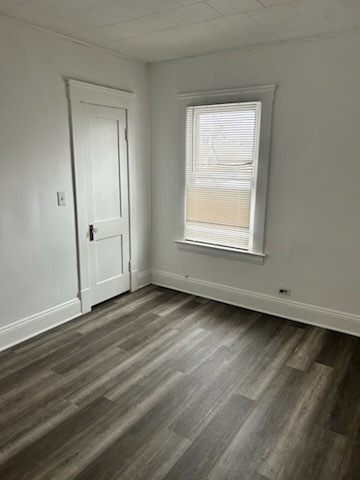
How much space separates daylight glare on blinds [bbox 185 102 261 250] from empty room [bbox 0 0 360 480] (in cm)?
2

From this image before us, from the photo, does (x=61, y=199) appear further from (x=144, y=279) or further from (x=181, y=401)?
(x=181, y=401)

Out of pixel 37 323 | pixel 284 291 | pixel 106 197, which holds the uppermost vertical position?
pixel 106 197

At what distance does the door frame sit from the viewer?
334 cm

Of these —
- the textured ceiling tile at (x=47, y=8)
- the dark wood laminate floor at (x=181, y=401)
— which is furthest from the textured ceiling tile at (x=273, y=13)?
the dark wood laminate floor at (x=181, y=401)

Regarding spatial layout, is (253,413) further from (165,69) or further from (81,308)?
(165,69)

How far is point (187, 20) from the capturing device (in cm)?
272

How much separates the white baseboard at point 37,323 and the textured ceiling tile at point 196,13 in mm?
2748

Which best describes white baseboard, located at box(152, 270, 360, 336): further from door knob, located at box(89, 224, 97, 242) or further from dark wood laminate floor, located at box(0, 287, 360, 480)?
door knob, located at box(89, 224, 97, 242)

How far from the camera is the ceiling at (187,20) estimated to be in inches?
96.0

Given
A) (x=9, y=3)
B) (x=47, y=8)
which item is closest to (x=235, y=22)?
(x=47, y=8)

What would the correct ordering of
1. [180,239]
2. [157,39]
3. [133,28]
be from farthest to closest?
[180,239] < [157,39] < [133,28]

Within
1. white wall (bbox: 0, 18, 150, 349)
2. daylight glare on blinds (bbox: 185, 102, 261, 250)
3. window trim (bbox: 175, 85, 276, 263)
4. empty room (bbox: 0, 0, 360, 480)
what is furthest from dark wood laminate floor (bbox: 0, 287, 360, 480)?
daylight glare on blinds (bbox: 185, 102, 261, 250)

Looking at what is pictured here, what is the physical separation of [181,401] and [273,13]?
286 centimetres

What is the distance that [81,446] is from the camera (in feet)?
6.67
